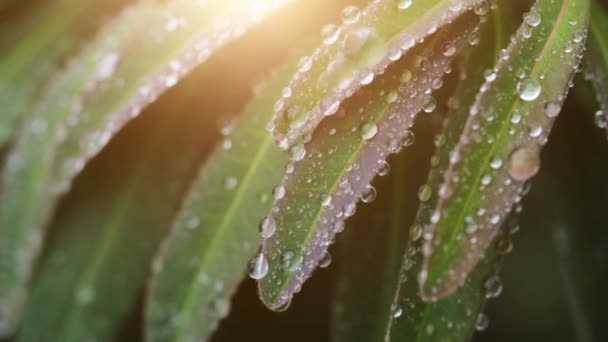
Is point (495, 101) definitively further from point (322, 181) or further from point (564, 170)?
point (564, 170)

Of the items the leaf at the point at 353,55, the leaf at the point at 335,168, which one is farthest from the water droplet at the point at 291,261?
the leaf at the point at 353,55

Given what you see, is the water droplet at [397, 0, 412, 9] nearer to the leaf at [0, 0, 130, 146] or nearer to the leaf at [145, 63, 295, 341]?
the leaf at [145, 63, 295, 341]

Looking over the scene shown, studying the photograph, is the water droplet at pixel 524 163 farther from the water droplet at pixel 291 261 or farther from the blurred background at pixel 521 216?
the blurred background at pixel 521 216

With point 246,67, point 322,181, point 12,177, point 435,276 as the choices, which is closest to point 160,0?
point 246,67

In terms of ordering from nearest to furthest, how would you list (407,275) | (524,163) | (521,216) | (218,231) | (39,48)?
(524,163) → (407,275) → (218,231) → (521,216) → (39,48)

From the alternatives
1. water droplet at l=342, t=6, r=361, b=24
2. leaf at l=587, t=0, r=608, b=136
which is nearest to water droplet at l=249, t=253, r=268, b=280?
water droplet at l=342, t=6, r=361, b=24

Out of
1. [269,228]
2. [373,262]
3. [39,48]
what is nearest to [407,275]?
[269,228]

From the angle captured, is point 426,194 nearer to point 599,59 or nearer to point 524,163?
point 524,163
